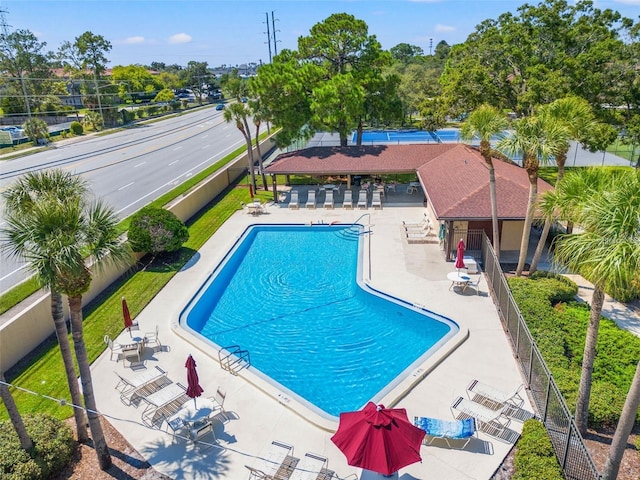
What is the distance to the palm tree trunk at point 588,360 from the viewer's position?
31.3 feet

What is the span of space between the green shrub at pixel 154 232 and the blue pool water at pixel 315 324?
8.84ft

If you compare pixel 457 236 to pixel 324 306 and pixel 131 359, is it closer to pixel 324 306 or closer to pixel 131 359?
pixel 324 306

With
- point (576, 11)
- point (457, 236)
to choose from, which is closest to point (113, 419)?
point (457, 236)

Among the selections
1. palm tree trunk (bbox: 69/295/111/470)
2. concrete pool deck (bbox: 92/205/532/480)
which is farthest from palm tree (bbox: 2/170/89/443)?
concrete pool deck (bbox: 92/205/532/480)

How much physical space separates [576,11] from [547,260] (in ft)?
54.2

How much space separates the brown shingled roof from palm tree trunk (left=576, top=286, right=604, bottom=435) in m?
10.2

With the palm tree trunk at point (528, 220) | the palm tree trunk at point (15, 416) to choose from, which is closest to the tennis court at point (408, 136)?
the palm tree trunk at point (528, 220)

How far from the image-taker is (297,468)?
10125 mm

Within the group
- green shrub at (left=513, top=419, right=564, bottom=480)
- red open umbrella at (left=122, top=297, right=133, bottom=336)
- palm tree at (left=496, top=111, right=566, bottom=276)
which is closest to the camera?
green shrub at (left=513, top=419, right=564, bottom=480)

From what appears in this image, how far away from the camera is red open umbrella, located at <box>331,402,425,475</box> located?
8625 mm

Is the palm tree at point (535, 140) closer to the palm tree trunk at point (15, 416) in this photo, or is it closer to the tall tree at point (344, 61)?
the palm tree trunk at point (15, 416)

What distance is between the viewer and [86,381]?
10.1m

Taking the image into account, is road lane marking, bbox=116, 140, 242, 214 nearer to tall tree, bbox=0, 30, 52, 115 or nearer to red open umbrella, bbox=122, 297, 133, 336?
red open umbrella, bbox=122, 297, 133, 336

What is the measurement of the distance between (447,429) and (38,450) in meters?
8.98
